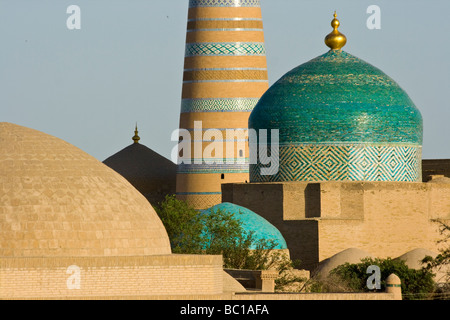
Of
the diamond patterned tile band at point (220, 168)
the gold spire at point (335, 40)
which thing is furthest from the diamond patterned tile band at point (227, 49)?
the gold spire at point (335, 40)

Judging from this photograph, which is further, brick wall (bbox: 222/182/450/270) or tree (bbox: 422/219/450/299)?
brick wall (bbox: 222/182/450/270)

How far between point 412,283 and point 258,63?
9.02 metres

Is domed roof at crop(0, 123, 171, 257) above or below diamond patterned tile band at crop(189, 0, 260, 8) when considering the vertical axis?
below

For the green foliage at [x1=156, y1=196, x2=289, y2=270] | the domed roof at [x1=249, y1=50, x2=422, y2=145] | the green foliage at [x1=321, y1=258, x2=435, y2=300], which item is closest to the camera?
the green foliage at [x1=321, y1=258, x2=435, y2=300]

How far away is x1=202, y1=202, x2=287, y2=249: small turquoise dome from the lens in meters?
24.9

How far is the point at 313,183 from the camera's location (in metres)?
26.3

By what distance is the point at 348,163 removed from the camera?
26.6 meters

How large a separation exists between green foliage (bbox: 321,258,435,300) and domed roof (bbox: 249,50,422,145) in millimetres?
3155

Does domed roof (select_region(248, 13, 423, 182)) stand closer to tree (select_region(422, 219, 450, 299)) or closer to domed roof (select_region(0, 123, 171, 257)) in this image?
tree (select_region(422, 219, 450, 299))

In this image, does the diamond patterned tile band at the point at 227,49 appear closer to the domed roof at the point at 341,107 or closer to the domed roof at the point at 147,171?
the domed roof at the point at 147,171

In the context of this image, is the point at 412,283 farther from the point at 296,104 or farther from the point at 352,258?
the point at 296,104

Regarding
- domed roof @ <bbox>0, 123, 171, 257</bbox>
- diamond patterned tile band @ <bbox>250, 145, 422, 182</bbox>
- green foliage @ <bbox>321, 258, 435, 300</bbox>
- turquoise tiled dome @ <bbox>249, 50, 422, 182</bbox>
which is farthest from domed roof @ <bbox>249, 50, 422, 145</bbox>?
domed roof @ <bbox>0, 123, 171, 257</bbox>

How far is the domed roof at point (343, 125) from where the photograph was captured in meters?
26.6

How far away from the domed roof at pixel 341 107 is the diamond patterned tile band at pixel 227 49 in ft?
11.8
